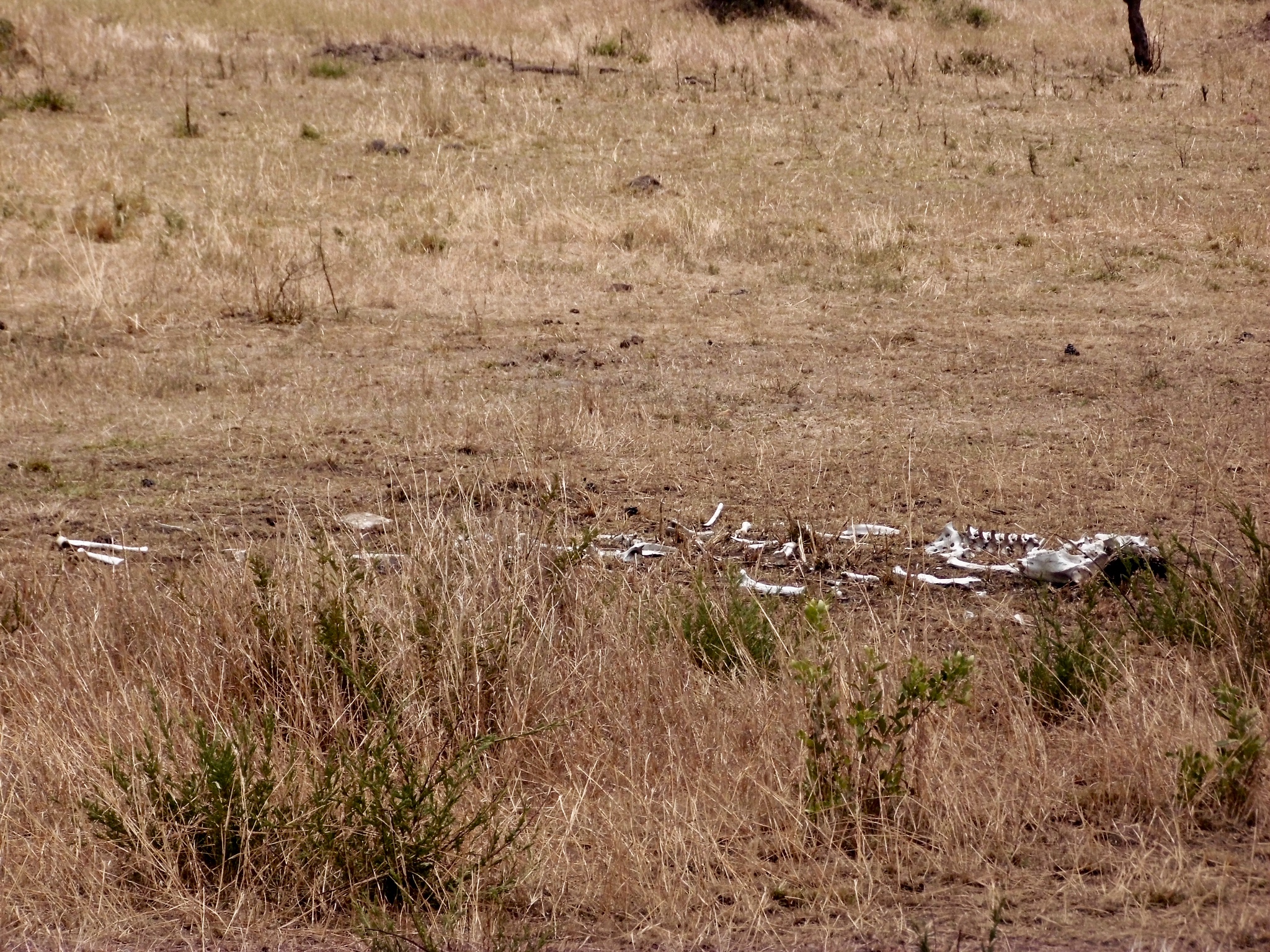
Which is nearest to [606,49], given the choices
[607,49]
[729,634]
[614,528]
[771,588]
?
[607,49]

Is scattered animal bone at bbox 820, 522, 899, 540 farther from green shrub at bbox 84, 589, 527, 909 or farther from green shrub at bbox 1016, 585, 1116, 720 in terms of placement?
green shrub at bbox 84, 589, 527, 909

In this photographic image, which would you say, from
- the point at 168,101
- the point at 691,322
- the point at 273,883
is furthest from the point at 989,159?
the point at 273,883

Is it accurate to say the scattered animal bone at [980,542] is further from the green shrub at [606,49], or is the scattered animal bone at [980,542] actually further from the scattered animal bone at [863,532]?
the green shrub at [606,49]

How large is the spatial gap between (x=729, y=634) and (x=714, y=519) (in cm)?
139

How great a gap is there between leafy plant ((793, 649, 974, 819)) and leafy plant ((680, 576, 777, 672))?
2.26ft

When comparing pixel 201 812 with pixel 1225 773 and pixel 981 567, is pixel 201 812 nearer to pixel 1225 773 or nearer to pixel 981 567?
pixel 1225 773

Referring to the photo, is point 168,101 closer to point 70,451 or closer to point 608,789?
point 70,451

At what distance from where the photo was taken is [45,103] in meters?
15.5

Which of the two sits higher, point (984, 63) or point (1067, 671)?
point (984, 63)

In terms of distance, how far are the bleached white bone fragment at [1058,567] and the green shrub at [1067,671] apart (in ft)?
2.65

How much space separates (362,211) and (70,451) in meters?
5.92

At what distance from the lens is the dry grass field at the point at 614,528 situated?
3150 mm

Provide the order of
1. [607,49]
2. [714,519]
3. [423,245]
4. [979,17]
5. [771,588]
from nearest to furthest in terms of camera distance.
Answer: [771,588], [714,519], [423,245], [607,49], [979,17]

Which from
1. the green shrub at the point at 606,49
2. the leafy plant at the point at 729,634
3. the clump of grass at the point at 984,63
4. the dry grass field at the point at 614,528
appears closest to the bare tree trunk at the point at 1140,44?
the clump of grass at the point at 984,63
